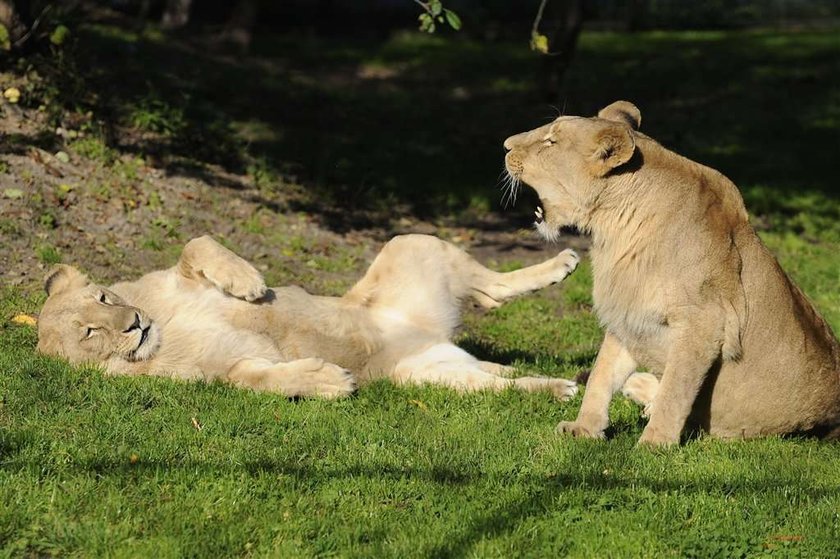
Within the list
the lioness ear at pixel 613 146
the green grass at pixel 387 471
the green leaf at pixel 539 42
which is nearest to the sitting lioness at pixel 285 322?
the green grass at pixel 387 471

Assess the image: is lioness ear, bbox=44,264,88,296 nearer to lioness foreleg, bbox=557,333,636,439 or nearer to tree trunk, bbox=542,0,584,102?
lioness foreleg, bbox=557,333,636,439

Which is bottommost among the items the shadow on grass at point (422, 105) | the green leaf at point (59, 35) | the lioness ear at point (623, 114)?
the shadow on grass at point (422, 105)

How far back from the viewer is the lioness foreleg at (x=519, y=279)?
8.23m

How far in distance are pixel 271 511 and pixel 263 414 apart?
148 cm

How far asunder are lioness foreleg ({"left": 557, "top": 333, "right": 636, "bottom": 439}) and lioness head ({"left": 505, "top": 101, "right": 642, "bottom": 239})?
82cm

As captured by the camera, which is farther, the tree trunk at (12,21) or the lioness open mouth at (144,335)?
the tree trunk at (12,21)

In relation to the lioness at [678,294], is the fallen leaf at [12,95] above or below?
below

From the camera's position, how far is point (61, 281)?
7926mm

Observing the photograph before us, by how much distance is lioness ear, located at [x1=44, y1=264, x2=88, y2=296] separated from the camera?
789cm

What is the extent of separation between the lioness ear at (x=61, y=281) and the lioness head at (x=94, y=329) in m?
0.12

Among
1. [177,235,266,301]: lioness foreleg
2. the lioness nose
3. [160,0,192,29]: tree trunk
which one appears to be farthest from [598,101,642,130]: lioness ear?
[160,0,192,29]: tree trunk

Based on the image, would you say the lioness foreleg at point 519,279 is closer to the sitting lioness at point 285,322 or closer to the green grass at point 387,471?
the sitting lioness at point 285,322

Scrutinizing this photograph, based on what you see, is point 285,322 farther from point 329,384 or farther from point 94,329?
point 94,329

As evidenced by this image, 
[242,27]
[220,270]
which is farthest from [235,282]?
[242,27]
